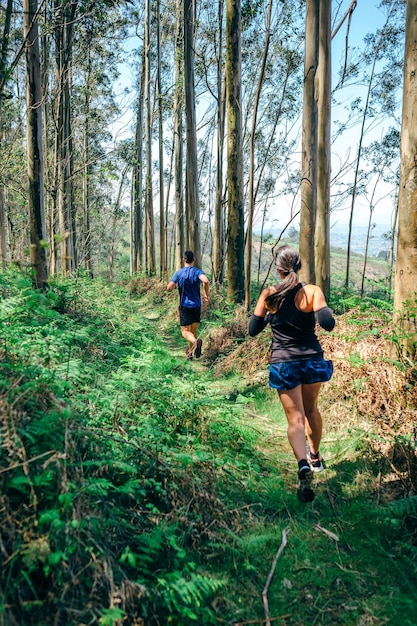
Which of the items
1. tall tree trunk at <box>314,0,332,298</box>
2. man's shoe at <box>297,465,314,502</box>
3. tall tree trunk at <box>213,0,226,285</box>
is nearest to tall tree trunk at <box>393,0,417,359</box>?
man's shoe at <box>297,465,314,502</box>

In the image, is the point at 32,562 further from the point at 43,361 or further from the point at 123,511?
the point at 43,361

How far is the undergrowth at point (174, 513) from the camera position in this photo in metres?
2.10

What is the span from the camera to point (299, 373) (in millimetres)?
3719

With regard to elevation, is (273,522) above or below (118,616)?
below

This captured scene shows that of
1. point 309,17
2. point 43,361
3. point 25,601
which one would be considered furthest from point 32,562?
point 309,17

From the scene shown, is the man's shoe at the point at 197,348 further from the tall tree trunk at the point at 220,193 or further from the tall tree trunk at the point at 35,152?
the tall tree trunk at the point at 220,193

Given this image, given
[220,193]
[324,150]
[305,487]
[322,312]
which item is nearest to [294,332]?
[322,312]

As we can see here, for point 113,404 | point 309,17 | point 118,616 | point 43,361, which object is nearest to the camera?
point 118,616

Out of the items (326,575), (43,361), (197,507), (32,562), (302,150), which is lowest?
(326,575)

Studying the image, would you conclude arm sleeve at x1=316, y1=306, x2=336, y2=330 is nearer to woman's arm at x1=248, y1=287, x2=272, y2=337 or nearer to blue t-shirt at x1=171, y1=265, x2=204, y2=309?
woman's arm at x1=248, y1=287, x2=272, y2=337

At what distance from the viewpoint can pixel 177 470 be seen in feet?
10.3

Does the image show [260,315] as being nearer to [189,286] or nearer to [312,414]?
[312,414]

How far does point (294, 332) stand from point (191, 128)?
9807 mm

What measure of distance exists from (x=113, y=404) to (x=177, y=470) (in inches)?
37.1
